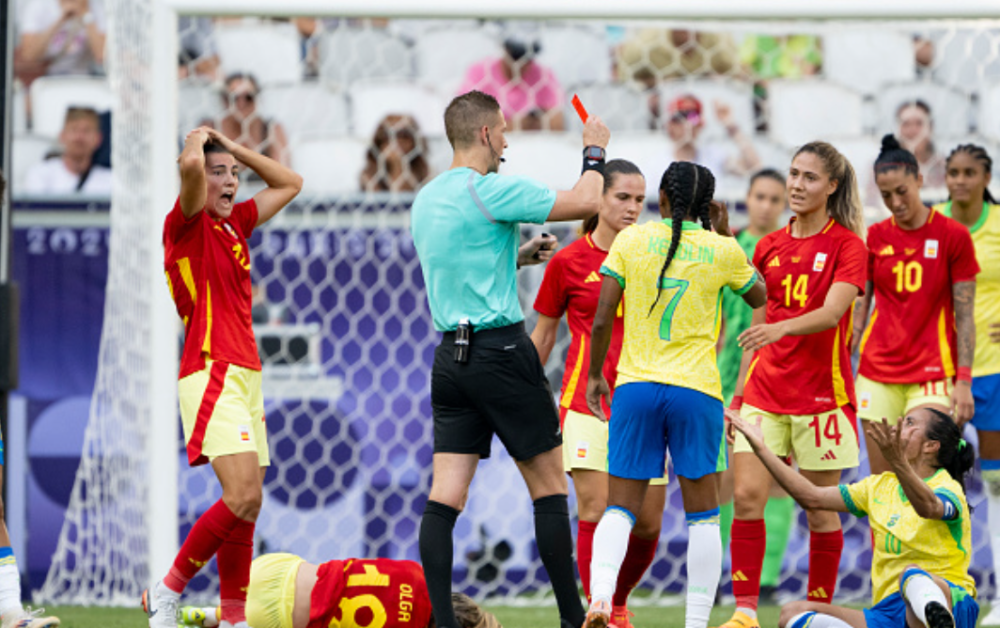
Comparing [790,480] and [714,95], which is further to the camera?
[714,95]

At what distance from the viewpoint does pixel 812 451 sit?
16.1ft

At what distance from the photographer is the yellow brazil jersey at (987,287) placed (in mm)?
5906

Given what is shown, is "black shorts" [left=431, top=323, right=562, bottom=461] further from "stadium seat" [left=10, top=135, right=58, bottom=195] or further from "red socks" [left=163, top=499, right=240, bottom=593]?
"stadium seat" [left=10, top=135, right=58, bottom=195]

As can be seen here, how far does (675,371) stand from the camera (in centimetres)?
412

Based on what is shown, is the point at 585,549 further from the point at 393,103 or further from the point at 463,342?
the point at 393,103

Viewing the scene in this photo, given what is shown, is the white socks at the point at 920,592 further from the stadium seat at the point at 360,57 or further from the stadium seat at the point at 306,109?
the stadium seat at the point at 360,57

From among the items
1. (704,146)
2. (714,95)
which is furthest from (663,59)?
(704,146)

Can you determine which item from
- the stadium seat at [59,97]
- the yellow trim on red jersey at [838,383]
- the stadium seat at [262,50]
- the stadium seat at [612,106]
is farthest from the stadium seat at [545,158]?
the yellow trim on red jersey at [838,383]

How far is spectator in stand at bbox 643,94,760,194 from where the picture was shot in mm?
8125

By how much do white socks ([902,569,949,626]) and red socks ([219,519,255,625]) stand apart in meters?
2.21

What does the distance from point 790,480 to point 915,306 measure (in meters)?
1.71

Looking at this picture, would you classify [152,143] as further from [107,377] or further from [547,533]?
[547,533]

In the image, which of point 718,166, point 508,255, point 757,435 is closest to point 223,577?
point 508,255

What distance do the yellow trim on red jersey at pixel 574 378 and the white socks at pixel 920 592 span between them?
1.48 m
